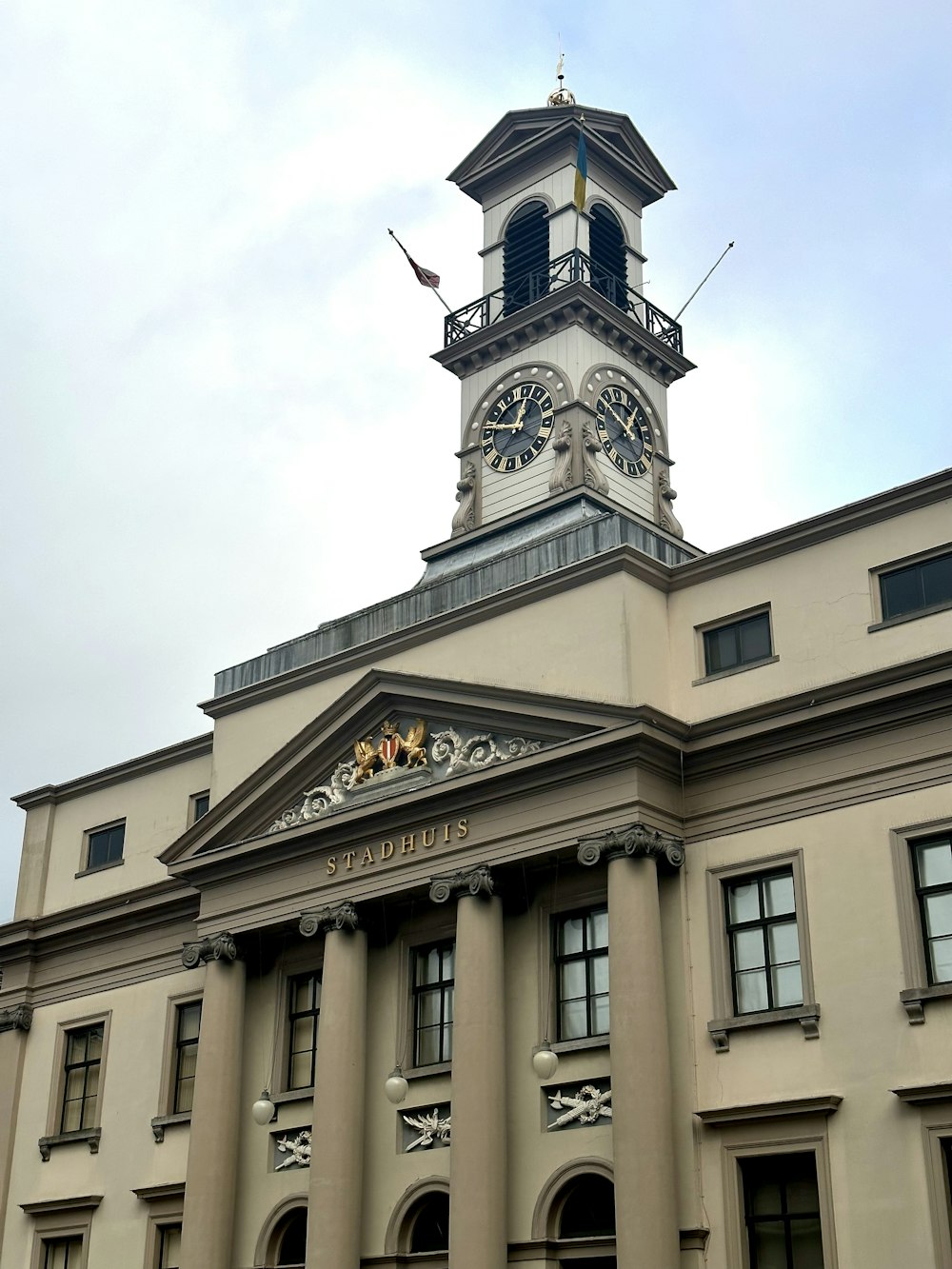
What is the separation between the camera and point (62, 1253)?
3356cm

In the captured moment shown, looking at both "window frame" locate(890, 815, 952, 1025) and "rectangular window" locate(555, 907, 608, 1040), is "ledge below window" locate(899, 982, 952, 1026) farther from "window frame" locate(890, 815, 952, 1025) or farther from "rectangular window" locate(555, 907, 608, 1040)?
"rectangular window" locate(555, 907, 608, 1040)

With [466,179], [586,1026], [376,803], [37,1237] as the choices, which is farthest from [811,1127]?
[466,179]

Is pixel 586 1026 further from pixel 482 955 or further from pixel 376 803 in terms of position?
pixel 376 803

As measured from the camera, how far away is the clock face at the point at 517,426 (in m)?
38.0

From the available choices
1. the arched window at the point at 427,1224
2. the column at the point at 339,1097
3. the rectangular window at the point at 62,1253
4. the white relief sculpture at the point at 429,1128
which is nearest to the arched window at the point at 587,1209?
the arched window at the point at 427,1224

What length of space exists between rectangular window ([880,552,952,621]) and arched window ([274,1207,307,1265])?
47.0ft

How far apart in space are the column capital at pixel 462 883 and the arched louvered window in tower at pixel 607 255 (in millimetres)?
17157

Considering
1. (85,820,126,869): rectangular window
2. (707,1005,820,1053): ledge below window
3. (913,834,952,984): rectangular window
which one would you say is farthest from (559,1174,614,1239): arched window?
(85,820,126,869): rectangular window

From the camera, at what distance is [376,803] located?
2934 centimetres

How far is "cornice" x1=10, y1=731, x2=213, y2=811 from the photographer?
35.9 metres

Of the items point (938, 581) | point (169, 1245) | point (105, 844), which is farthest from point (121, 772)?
point (938, 581)

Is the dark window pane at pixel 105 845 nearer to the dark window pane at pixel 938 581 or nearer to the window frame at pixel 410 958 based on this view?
the window frame at pixel 410 958

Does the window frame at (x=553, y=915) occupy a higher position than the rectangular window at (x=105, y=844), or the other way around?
the rectangular window at (x=105, y=844)

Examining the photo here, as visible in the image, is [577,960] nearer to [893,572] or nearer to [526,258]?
[893,572]
